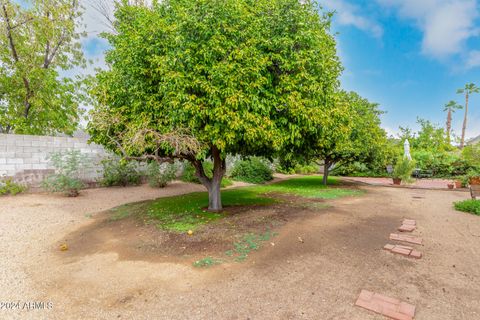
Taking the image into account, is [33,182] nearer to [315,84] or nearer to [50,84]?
[50,84]

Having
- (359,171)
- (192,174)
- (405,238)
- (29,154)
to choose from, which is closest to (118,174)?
(29,154)

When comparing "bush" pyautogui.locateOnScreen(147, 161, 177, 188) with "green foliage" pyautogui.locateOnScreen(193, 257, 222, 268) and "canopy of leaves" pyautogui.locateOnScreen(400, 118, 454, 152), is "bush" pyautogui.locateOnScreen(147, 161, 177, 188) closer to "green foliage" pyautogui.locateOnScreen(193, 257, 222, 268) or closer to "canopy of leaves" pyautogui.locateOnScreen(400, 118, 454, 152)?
"green foliage" pyautogui.locateOnScreen(193, 257, 222, 268)

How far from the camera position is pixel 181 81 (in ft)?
14.5

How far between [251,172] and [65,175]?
10.0 m

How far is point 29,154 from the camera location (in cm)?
912

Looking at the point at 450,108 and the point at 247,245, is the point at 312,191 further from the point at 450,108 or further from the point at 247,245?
the point at 450,108

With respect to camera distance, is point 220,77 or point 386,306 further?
point 220,77

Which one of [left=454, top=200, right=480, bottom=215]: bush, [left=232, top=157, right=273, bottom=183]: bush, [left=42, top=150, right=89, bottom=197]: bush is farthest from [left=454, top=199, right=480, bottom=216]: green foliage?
[left=42, top=150, right=89, bottom=197]: bush

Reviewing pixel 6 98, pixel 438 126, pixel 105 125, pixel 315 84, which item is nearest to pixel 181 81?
pixel 105 125

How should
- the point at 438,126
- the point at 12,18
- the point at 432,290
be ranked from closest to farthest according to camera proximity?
1. the point at 432,290
2. the point at 12,18
3. the point at 438,126

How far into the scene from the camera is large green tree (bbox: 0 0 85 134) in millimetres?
12375

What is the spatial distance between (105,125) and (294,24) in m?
4.75

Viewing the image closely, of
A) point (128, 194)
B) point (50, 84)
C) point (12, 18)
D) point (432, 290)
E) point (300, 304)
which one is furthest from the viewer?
point (50, 84)

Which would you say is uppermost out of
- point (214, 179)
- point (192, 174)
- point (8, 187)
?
point (214, 179)
